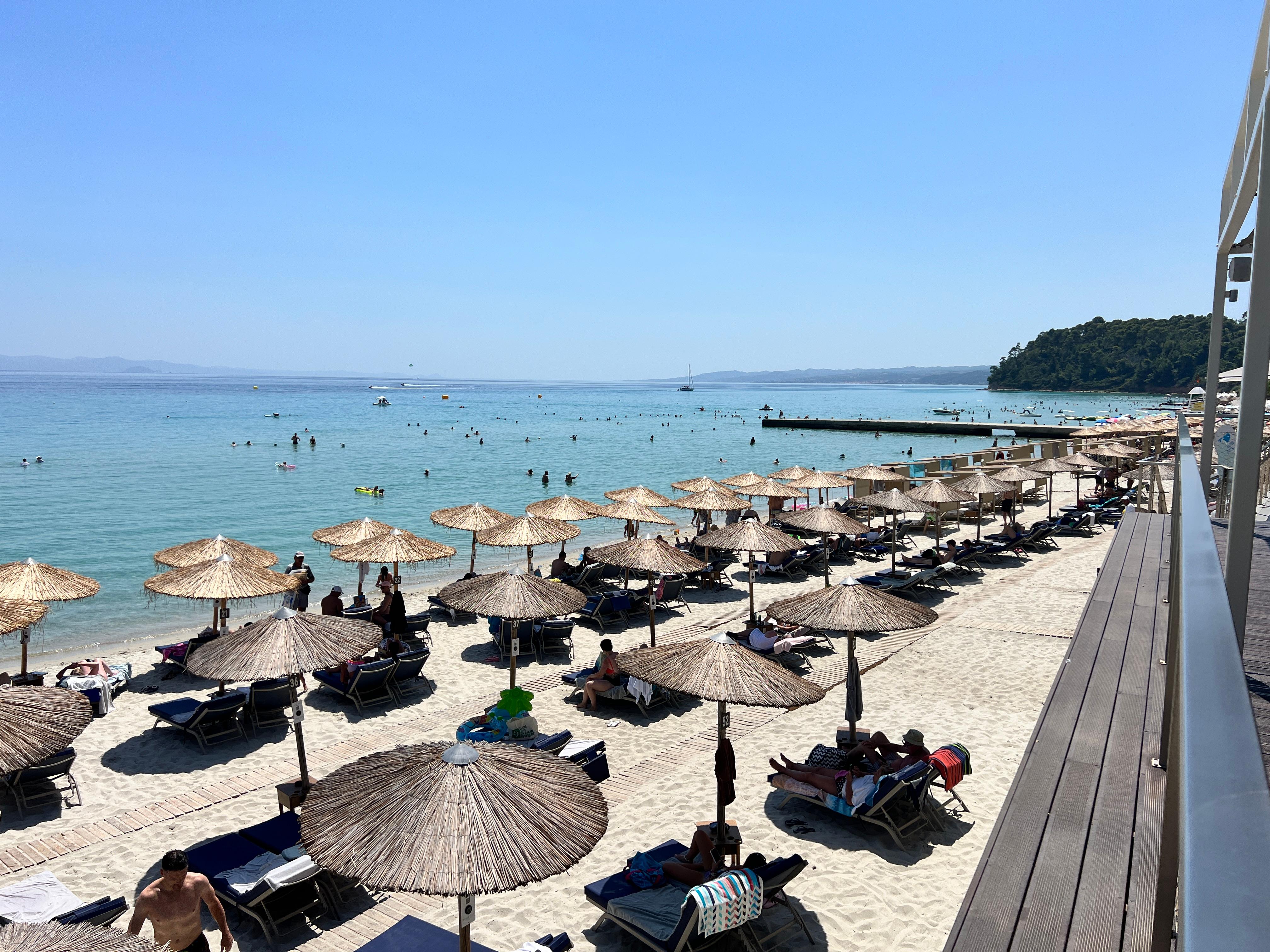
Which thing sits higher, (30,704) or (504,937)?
(30,704)

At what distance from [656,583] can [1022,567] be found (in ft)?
27.8

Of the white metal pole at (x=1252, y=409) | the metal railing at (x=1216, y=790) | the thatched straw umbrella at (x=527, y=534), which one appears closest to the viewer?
the metal railing at (x=1216, y=790)

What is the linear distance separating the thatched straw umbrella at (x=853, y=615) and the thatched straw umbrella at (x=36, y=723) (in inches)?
240

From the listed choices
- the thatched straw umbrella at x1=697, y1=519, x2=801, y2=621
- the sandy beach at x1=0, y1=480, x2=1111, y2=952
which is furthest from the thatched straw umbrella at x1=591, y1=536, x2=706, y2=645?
the sandy beach at x1=0, y1=480, x2=1111, y2=952

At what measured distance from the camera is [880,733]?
783cm

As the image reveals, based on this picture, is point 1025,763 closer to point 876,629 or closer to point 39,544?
point 876,629

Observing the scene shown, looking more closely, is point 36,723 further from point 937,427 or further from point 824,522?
point 937,427

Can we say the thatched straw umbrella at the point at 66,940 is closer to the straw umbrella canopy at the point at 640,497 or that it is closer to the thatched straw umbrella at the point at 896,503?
the thatched straw umbrella at the point at 896,503

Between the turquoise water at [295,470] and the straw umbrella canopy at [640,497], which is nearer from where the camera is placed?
the straw umbrella canopy at [640,497]

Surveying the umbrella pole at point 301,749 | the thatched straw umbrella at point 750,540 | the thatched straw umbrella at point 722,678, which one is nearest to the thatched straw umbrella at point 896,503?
the thatched straw umbrella at point 750,540

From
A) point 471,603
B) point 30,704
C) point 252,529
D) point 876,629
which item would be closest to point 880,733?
point 876,629

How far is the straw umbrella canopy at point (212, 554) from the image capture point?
483 inches

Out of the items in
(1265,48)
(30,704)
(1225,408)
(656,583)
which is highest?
(1265,48)

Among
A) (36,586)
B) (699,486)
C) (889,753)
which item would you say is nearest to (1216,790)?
(889,753)
